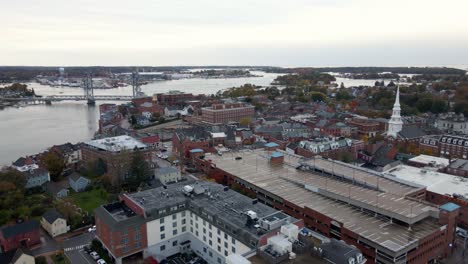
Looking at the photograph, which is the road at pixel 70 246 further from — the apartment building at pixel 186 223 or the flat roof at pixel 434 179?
the flat roof at pixel 434 179

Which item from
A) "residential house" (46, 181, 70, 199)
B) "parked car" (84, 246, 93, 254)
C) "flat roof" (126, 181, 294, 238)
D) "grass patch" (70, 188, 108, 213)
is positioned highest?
"flat roof" (126, 181, 294, 238)

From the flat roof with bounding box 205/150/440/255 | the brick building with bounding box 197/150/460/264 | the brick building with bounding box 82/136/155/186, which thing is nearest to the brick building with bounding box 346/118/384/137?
the flat roof with bounding box 205/150/440/255

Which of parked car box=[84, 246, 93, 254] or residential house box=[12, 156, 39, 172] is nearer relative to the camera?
parked car box=[84, 246, 93, 254]

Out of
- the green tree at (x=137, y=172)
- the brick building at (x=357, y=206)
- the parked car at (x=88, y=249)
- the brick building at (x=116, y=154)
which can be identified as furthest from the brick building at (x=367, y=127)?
the parked car at (x=88, y=249)

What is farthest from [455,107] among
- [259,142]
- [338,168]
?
[338,168]

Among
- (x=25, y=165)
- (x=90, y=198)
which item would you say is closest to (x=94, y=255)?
(x=90, y=198)

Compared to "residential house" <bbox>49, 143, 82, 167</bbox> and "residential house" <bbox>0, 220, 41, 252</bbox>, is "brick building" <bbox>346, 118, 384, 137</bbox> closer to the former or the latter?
"residential house" <bbox>49, 143, 82, 167</bbox>

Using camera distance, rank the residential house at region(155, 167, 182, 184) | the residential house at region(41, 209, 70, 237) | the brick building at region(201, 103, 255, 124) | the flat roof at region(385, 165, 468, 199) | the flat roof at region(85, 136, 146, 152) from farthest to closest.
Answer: the brick building at region(201, 103, 255, 124) < the flat roof at region(85, 136, 146, 152) < the residential house at region(155, 167, 182, 184) < the flat roof at region(385, 165, 468, 199) < the residential house at region(41, 209, 70, 237)
